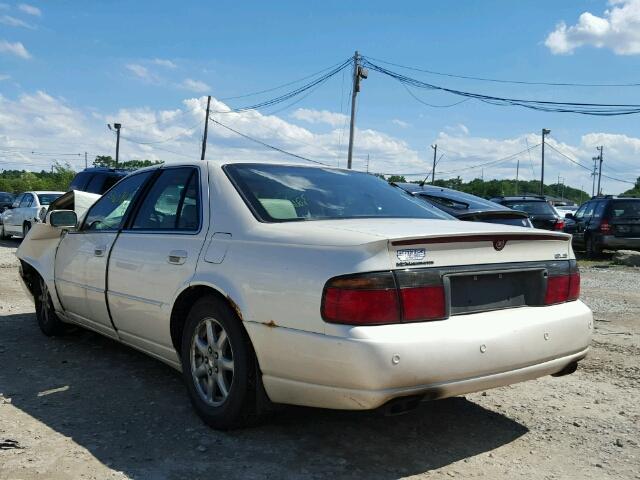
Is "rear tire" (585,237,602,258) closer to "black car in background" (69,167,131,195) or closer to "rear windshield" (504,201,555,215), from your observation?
"rear windshield" (504,201,555,215)

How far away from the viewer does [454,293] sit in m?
3.23

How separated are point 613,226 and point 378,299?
14.2m

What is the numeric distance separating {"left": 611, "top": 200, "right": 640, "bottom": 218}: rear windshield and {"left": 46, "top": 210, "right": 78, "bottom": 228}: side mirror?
13523 mm

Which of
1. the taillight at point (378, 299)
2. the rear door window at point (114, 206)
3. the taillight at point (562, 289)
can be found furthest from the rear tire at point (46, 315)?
the taillight at point (562, 289)

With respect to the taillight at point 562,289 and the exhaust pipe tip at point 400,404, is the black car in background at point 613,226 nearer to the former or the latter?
the taillight at point 562,289

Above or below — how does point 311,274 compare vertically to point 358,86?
below

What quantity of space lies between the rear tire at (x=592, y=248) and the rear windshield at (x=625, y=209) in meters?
0.81

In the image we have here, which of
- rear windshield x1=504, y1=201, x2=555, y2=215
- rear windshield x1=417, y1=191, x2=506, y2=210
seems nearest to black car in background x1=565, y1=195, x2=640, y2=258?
rear windshield x1=504, y1=201, x2=555, y2=215

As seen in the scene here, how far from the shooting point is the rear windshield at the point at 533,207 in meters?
16.0

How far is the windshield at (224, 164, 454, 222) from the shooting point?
386cm

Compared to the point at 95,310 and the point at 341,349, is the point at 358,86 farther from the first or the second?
the point at 341,349

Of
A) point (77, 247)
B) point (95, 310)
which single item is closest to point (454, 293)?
point (95, 310)

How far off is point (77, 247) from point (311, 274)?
2876 mm

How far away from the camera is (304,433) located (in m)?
3.66
